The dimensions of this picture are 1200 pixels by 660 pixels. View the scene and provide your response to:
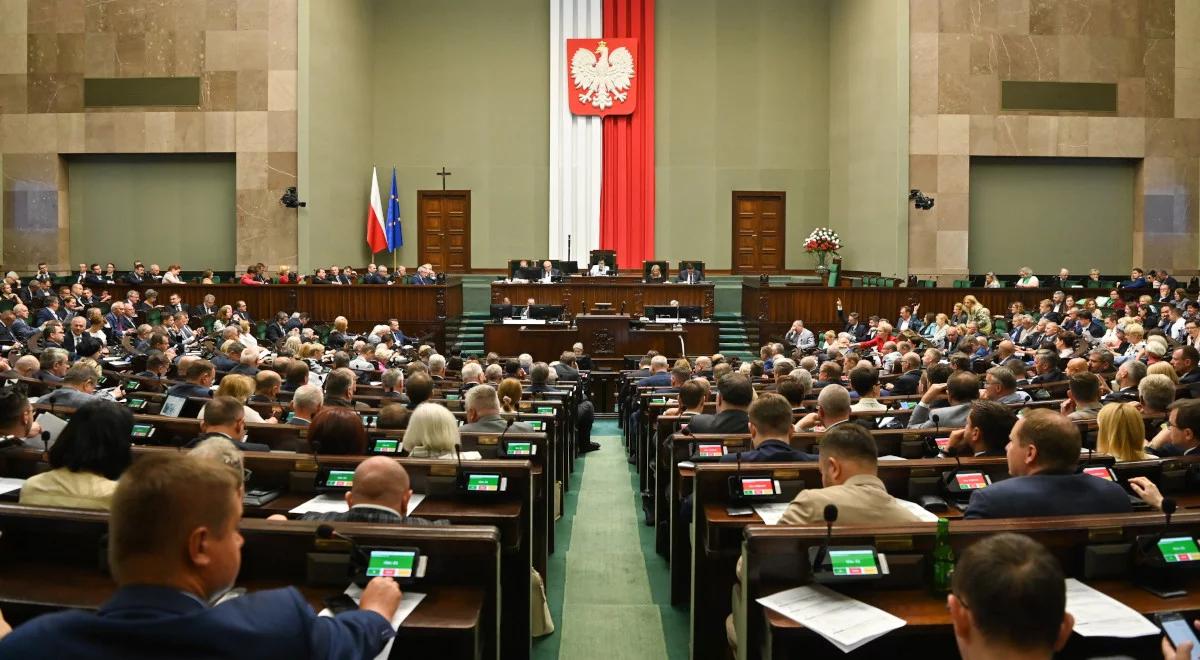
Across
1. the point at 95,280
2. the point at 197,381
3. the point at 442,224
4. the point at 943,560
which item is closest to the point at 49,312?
the point at 95,280

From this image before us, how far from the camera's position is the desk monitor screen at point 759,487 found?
161 inches

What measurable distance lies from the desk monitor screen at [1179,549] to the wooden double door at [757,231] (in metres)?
19.1

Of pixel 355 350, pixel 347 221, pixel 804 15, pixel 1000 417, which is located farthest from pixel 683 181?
pixel 1000 417

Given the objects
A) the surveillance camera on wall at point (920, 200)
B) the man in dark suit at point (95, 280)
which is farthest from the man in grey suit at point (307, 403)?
the surveillance camera on wall at point (920, 200)

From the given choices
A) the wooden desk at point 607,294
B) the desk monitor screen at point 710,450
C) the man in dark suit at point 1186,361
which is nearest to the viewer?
the desk monitor screen at point 710,450

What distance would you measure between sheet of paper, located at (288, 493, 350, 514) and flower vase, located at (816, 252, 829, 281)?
1606 cm

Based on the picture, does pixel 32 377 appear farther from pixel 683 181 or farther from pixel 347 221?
pixel 683 181

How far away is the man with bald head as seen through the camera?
307 cm

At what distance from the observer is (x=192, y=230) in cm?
1925

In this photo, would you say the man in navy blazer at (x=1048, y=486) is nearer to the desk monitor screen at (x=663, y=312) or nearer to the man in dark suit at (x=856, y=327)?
the man in dark suit at (x=856, y=327)

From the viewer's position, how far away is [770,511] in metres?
3.98

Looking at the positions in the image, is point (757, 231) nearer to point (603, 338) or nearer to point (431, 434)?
point (603, 338)

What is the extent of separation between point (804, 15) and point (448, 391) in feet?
51.9

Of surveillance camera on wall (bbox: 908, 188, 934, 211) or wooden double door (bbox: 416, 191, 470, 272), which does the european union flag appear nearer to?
wooden double door (bbox: 416, 191, 470, 272)
